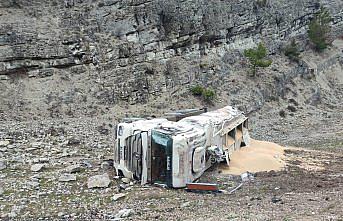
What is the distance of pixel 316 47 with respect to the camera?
1762 inches

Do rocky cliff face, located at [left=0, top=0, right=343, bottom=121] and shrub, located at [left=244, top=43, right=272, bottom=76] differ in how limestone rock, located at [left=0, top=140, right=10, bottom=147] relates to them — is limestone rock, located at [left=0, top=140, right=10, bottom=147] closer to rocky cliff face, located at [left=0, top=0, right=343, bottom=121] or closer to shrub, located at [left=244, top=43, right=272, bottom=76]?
rocky cliff face, located at [left=0, top=0, right=343, bottom=121]

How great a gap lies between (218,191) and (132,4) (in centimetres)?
1724

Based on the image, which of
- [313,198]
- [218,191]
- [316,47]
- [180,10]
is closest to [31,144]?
[218,191]

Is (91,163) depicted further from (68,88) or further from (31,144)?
(68,88)

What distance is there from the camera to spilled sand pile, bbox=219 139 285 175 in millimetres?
15943

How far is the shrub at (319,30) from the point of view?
44500mm

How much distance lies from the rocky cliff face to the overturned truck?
9.68m

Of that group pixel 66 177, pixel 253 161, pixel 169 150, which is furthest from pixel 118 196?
pixel 253 161

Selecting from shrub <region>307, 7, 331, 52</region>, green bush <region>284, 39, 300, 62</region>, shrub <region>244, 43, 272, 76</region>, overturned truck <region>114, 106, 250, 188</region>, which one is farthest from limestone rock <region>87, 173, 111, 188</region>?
shrub <region>307, 7, 331, 52</region>

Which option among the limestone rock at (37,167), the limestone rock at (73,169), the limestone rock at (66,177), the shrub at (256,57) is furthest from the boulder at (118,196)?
the shrub at (256,57)

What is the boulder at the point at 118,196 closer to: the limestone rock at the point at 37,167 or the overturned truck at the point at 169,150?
the overturned truck at the point at 169,150

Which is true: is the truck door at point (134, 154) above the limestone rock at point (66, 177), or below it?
above

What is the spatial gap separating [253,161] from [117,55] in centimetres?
1308

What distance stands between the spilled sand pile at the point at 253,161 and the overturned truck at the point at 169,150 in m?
0.35
